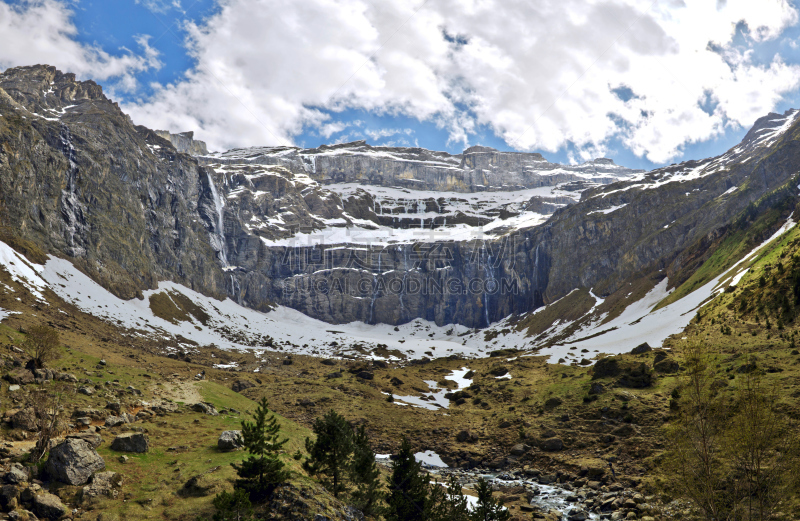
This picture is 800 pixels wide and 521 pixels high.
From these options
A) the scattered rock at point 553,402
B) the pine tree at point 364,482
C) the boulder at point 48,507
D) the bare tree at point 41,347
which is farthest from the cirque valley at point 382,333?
the pine tree at point 364,482

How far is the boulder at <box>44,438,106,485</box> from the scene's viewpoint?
15.3 m

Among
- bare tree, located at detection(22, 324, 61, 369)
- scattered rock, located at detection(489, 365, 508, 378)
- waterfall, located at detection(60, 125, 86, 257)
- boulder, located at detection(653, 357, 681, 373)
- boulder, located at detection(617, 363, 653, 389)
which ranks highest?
waterfall, located at detection(60, 125, 86, 257)

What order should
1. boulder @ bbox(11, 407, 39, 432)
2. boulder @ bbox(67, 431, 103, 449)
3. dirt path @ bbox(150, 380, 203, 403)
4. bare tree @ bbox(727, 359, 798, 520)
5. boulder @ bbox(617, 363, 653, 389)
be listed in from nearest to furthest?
1. bare tree @ bbox(727, 359, 798, 520)
2. boulder @ bbox(11, 407, 39, 432)
3. boulder @ bbox(67, 431, 103, 449)
4. dirt path @ bbox(150, 380, 203, 403)
5. boulder @ bbox(617, 363, 653, 389)

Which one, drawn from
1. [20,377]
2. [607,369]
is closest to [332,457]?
[20,377]

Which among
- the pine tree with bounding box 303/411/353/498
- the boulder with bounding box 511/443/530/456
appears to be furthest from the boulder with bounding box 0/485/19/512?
the boulder with bounding box 511/443/530/456

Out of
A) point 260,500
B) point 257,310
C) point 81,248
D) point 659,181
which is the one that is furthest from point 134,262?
point 659,181

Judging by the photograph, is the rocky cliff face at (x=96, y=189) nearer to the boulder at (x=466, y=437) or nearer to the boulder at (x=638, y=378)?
the boulder at (x=466, y=437)

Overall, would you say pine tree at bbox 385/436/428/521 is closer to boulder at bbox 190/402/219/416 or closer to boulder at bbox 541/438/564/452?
boulder at bbox 190/402/219/416

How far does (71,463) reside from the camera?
15648 millimetres

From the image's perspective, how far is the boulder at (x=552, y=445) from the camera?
35688mm

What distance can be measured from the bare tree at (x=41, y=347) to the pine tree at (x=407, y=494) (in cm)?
2672

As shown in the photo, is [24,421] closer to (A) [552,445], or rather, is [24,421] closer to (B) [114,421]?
(B) [114,421]

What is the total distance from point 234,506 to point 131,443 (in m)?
9.68

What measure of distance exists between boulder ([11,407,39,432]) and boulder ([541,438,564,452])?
36079 millimetres
